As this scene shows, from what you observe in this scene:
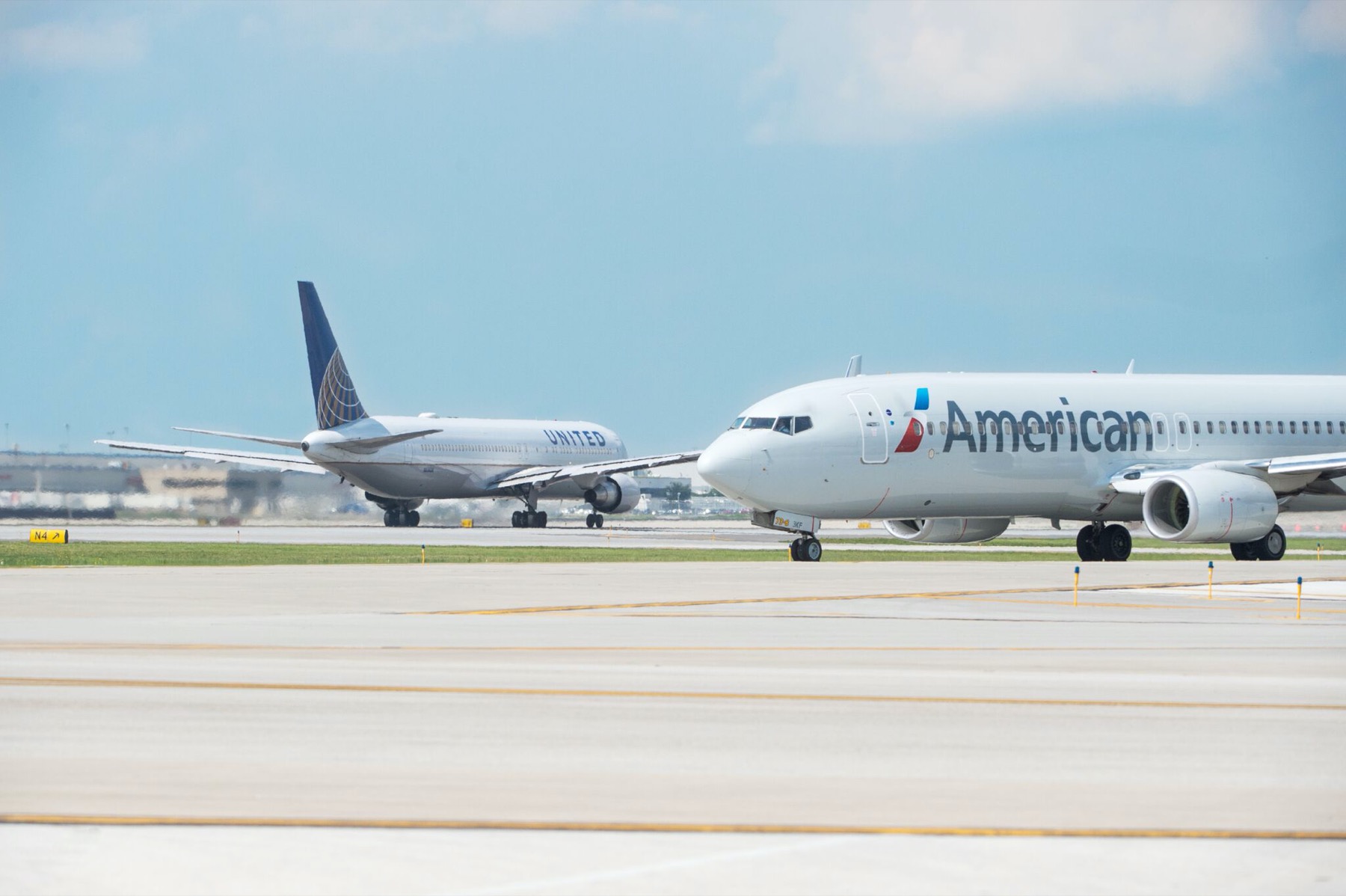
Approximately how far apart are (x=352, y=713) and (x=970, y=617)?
10.9 metres

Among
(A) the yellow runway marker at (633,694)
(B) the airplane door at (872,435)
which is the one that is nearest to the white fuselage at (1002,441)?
(B) the airplane door at (872,435)

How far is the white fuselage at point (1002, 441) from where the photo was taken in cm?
3516

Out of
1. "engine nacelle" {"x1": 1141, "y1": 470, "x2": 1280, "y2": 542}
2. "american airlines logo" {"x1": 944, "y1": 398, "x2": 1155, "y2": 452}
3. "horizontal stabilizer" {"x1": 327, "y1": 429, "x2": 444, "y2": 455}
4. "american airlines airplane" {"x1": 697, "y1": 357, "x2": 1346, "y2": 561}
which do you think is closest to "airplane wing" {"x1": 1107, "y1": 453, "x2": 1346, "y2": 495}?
"american airlines airplane" {"x1": 697, "y1": 357, "x2": 1346, "y2": 561}

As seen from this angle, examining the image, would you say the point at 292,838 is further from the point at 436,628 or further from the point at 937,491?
the point at 937,491

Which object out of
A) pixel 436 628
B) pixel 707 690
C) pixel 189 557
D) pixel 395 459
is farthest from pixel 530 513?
pixel 707 690

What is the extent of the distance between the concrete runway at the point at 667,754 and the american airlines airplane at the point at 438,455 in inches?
1868

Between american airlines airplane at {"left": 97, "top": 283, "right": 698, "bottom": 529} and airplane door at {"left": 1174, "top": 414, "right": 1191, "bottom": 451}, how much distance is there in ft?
88.0

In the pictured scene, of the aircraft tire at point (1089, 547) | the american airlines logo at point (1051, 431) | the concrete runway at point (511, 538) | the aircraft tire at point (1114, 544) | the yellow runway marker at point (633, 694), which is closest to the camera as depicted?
the yellow runway marker at point (633, 694)

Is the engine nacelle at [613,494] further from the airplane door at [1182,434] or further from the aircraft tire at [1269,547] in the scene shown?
the aircraft tire at [1269,547]

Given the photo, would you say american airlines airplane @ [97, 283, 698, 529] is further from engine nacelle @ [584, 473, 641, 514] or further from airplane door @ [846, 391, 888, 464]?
airplane door @ [846, 391, 888, 464]

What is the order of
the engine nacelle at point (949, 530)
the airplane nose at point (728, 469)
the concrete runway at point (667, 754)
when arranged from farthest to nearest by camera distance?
the engine nacelle at point (949, 530)
the airplane nose at point (728, 469)
the concrete runway at point (667, 754)

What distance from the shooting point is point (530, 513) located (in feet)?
244

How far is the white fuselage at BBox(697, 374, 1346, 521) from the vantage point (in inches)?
1384

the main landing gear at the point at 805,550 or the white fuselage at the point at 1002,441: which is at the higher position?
the white fuselage at the point at 1002,441
